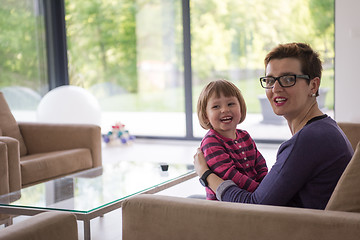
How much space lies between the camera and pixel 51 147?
4.55 m

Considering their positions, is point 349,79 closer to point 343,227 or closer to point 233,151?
point 233,151

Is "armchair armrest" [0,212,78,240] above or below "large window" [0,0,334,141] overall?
below

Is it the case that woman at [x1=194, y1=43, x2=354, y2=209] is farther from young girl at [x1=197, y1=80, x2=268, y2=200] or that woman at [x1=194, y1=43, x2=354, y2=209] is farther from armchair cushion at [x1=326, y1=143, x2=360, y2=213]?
young girl at [x1=197, y1=80, x2=268, y2=200]

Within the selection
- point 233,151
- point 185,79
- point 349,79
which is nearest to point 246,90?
point 185,79

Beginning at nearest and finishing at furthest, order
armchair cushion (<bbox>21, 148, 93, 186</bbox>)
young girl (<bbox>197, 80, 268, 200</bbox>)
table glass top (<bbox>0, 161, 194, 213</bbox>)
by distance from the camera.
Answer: young girl (<bbox>197, 80, 268, 200</bbox>) < table glass top (<bbox>0, 161, 194, 213</bbox>) < armchair cushion (<bbox>21, 148, 93, 186</bbox>)

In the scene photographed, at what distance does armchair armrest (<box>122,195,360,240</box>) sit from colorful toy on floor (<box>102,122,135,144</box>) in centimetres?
504

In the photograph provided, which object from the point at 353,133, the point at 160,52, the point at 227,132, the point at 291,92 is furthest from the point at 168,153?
the point at 291,92

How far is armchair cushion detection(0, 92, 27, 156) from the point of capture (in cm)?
445

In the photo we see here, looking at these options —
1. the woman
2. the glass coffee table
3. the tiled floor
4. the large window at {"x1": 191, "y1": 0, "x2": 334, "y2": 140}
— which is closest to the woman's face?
the woman

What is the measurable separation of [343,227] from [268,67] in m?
0.63

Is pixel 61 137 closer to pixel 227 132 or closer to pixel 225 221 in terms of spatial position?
pixel 227 132

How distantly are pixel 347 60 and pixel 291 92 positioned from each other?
413 cm

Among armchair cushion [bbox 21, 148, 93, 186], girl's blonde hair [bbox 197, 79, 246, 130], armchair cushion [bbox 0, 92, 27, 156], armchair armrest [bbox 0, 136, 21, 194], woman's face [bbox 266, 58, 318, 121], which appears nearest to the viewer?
woman's face [bbox 266, 58, 318, 121]

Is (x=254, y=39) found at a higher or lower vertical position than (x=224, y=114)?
higher
